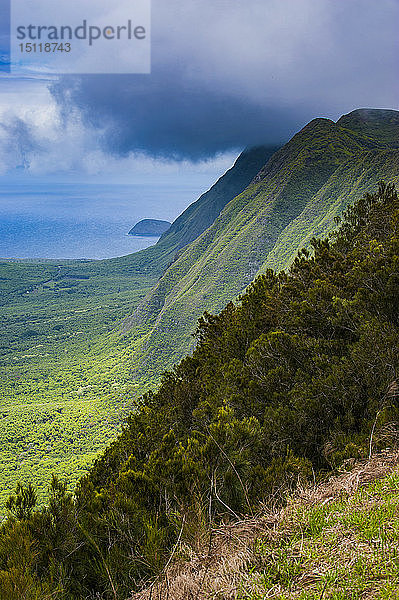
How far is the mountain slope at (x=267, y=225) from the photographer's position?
3981 inches

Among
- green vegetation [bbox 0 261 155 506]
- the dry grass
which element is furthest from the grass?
green vegetation [bbox 0 261 155 506]

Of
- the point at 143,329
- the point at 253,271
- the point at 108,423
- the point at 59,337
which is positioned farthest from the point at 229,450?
the point at 59,337

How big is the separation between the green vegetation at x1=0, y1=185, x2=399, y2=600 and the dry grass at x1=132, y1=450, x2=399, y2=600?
0.11 meters

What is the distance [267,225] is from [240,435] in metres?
123

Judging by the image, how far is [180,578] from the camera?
3350 millimetres

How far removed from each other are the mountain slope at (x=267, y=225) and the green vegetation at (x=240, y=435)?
78880 mm

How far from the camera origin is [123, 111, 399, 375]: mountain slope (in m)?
101

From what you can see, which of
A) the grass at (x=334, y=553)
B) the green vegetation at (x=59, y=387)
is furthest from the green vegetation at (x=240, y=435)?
the green vegetation at (x=59, y=387)

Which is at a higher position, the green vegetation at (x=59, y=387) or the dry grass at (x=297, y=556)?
the dry grass at (x=297, y=556)

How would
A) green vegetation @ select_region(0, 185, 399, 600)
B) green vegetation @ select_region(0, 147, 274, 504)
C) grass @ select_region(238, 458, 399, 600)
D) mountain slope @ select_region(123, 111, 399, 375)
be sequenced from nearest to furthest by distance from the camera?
grass @ select_region(238, 458, 399, 600)
green vegetation @ select_region(0, 185, 399, 600)
green vegetation @ select_region(0, 147, 274, 504)
mountain slope @ select_region(123, 111, 399, 375)

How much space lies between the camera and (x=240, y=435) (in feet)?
18.9

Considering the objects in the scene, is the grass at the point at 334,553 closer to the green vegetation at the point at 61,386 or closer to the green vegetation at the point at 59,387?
the green vegetation at the point at 59,387

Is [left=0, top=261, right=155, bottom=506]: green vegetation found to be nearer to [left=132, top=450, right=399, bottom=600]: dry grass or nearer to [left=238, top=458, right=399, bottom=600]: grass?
[left=132, top=450, right=399, bottom=600]: dry grass

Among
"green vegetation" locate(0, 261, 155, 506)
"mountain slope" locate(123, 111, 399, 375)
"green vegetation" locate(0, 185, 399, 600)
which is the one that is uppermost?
"mountain slope" locate(123, 111, 399, 375)
